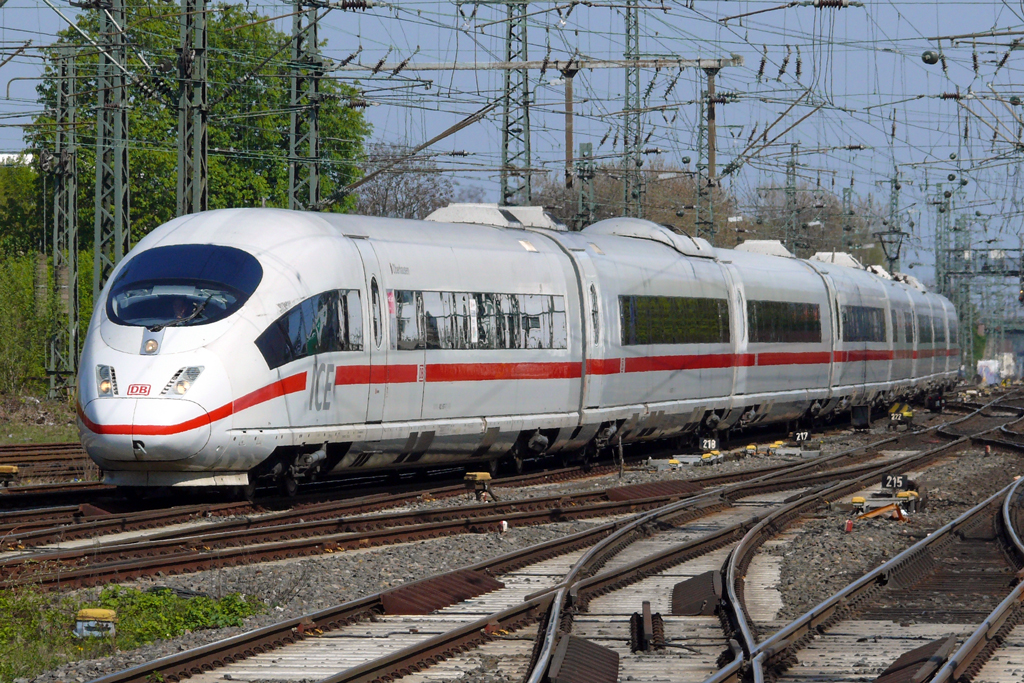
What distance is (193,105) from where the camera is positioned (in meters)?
18.8

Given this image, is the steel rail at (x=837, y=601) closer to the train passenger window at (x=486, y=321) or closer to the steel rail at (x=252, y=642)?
the steel rail at (x=252, y=642)

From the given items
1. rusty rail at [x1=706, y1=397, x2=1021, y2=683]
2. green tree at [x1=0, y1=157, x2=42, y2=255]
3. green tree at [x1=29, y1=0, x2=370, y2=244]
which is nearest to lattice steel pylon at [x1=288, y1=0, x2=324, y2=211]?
rusty rail at [x1=706, y1=397, x2=1021, y2=683]

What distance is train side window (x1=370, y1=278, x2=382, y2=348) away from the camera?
14477 millimetres

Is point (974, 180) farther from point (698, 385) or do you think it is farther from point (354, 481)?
point (354, 481)

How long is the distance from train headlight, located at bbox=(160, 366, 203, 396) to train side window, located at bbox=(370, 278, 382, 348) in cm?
245

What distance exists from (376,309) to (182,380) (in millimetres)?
2685

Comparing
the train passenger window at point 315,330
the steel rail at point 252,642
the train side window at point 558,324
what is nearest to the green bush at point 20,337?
the train side window at point 558,324

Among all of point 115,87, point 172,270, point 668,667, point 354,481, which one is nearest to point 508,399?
point 354,481

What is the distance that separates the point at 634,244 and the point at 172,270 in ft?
30.0

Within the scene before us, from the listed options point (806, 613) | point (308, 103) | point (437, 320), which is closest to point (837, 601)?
point (806, 613)

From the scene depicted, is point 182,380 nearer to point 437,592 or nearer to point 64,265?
point 437,592

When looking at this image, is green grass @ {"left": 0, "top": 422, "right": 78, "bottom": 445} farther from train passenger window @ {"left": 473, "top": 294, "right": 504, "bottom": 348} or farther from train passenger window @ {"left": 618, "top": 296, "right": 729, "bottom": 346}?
train passenger window @ {"left": 473, "top": 294, "right": 504, "bottom": 348}

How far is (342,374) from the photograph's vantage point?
1397 centimetres

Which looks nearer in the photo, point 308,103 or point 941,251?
point 308,103
